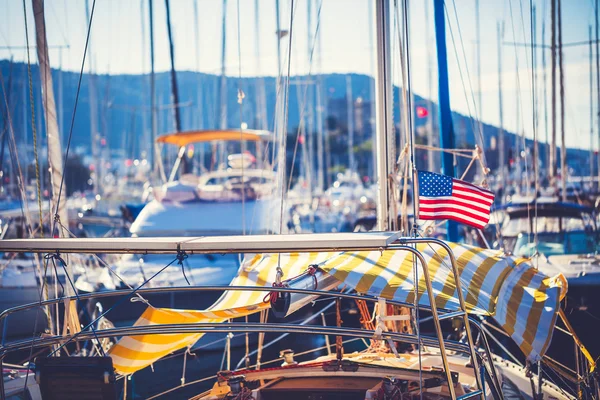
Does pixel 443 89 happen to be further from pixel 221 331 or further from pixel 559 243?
pixel 221 331

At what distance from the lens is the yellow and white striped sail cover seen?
18.4 feet

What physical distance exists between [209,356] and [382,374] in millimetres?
5754

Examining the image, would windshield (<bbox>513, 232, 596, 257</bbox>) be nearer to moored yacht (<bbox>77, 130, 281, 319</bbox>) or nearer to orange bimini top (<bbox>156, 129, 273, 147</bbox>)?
moored yacht (<bbox>77, 130, 281, 319</bbox>)

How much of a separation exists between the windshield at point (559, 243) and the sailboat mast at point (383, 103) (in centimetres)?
625

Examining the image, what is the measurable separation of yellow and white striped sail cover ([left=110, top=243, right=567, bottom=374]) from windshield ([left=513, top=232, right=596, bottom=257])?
6.36 metres

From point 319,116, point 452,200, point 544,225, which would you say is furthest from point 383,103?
point 319,116

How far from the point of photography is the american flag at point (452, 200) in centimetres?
701

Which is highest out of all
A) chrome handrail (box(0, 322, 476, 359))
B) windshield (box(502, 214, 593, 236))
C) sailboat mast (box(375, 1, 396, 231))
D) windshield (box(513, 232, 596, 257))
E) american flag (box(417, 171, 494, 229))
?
sailboat mast (box(375, 1, 396, 231))

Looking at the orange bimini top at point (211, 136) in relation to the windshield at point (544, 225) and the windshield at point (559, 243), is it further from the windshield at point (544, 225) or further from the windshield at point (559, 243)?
the windshield at point (559, 243)

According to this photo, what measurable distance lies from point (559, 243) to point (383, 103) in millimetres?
7467

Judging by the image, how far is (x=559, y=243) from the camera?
42.3 feet

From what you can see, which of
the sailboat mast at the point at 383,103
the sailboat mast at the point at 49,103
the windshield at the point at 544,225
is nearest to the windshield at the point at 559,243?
the windshield at the point at 544,225

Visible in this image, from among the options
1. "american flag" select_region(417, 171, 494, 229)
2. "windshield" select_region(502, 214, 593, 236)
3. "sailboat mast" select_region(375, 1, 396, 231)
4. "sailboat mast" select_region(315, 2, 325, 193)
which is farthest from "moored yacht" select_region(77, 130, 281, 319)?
"sailboat mast" select_region(315, 2, 325, 193)

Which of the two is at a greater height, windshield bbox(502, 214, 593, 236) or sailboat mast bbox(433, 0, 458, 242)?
sailboat mast bbox(433, 0, 458, 242)
